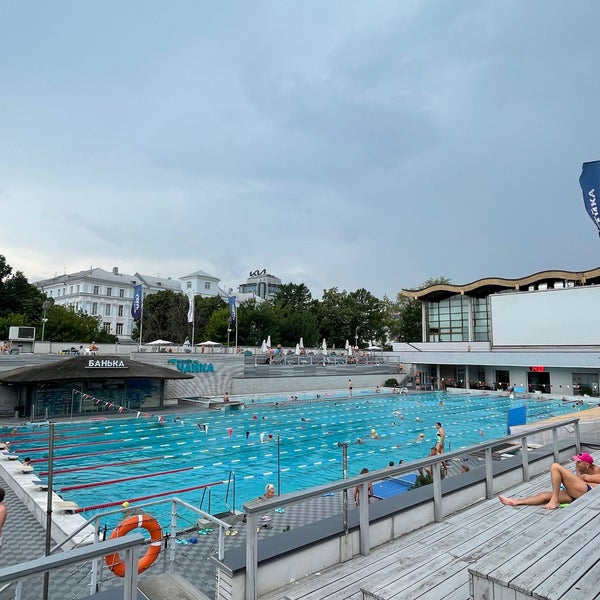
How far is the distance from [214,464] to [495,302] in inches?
1463

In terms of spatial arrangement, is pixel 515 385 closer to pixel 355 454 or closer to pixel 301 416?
pixel 301 416

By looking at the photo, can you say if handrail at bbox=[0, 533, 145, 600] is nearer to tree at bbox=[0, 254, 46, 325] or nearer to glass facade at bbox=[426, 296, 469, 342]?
glass facade at bbox=[426, 296, 469, 342]

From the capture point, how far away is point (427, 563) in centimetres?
379

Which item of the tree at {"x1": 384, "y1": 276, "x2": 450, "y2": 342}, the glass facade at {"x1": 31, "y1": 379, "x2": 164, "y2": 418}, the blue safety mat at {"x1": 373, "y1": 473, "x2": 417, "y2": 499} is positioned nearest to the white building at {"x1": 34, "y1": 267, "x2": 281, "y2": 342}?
the tree at {"x1": 384, "y1": 276, "x2": 450, "y2": 342}

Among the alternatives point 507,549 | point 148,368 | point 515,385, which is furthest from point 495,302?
point 507,549

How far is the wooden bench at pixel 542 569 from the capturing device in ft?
8.19

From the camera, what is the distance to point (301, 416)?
27.9 m

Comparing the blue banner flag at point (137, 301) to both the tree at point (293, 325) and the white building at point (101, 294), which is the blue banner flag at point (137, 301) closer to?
the tree at point (293, 325)

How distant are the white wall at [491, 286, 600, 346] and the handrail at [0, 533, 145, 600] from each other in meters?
44.1

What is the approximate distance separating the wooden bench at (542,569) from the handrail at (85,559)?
217cm

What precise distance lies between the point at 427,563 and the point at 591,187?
1064 cm

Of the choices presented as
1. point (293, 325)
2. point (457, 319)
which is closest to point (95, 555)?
point (457, 319)

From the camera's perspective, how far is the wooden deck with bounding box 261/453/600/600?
3246 millimetres

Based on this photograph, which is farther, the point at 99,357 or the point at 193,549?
the point at 99,357
